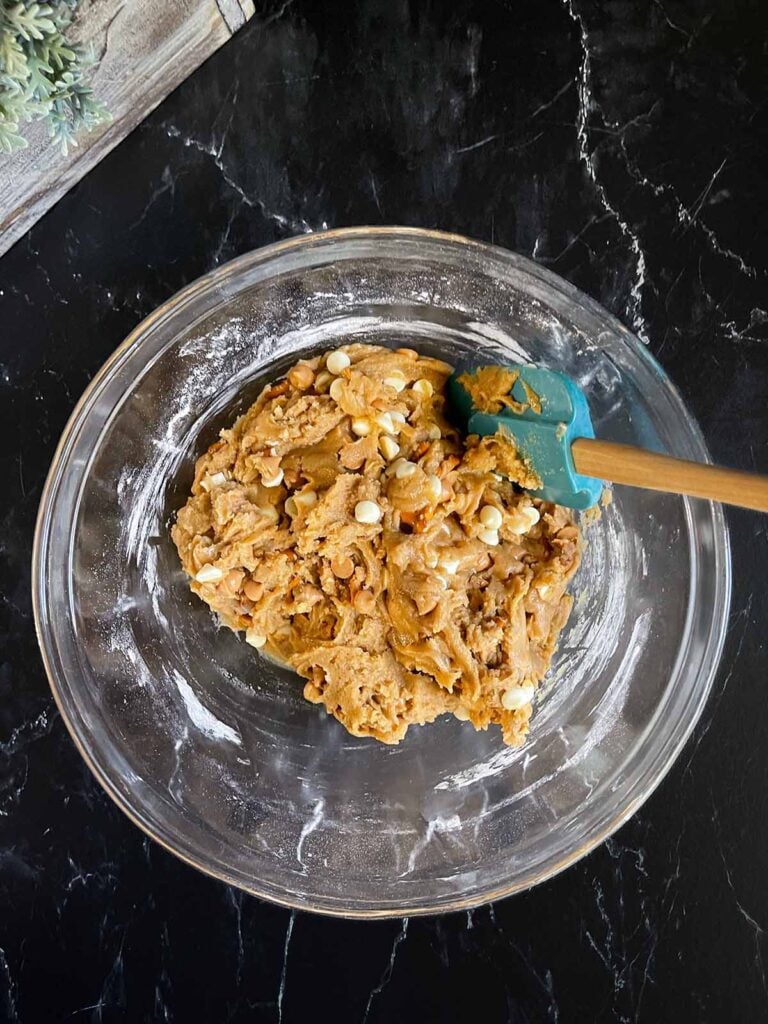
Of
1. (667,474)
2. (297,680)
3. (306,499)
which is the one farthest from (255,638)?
(667,474)

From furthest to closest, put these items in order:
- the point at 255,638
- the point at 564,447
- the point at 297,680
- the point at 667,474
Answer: the point at 297,680, the point at 255,638, the point at 564,447, the point at 667,474

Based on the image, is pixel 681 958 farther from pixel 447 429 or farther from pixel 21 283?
pixel 21 283

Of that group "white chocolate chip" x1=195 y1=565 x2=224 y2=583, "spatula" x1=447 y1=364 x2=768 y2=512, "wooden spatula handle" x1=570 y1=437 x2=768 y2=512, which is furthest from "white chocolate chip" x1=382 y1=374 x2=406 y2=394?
"white chocolate chip" x1=195 y1=565 x2=224 y2=583

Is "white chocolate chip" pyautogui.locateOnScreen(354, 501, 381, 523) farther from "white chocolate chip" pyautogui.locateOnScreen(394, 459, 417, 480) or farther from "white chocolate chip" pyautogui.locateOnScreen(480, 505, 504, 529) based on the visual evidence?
"white chocolate chip" pyautogui.locateOnScreen(480, 505, 504, 529)

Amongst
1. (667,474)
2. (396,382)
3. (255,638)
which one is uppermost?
(396,382)

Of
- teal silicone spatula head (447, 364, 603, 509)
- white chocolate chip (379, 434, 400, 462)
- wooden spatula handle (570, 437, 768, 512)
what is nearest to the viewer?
wooden spatula handle (570, 437, 768, 512)

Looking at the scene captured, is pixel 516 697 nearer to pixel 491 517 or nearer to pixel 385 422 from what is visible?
pixel 491 517
